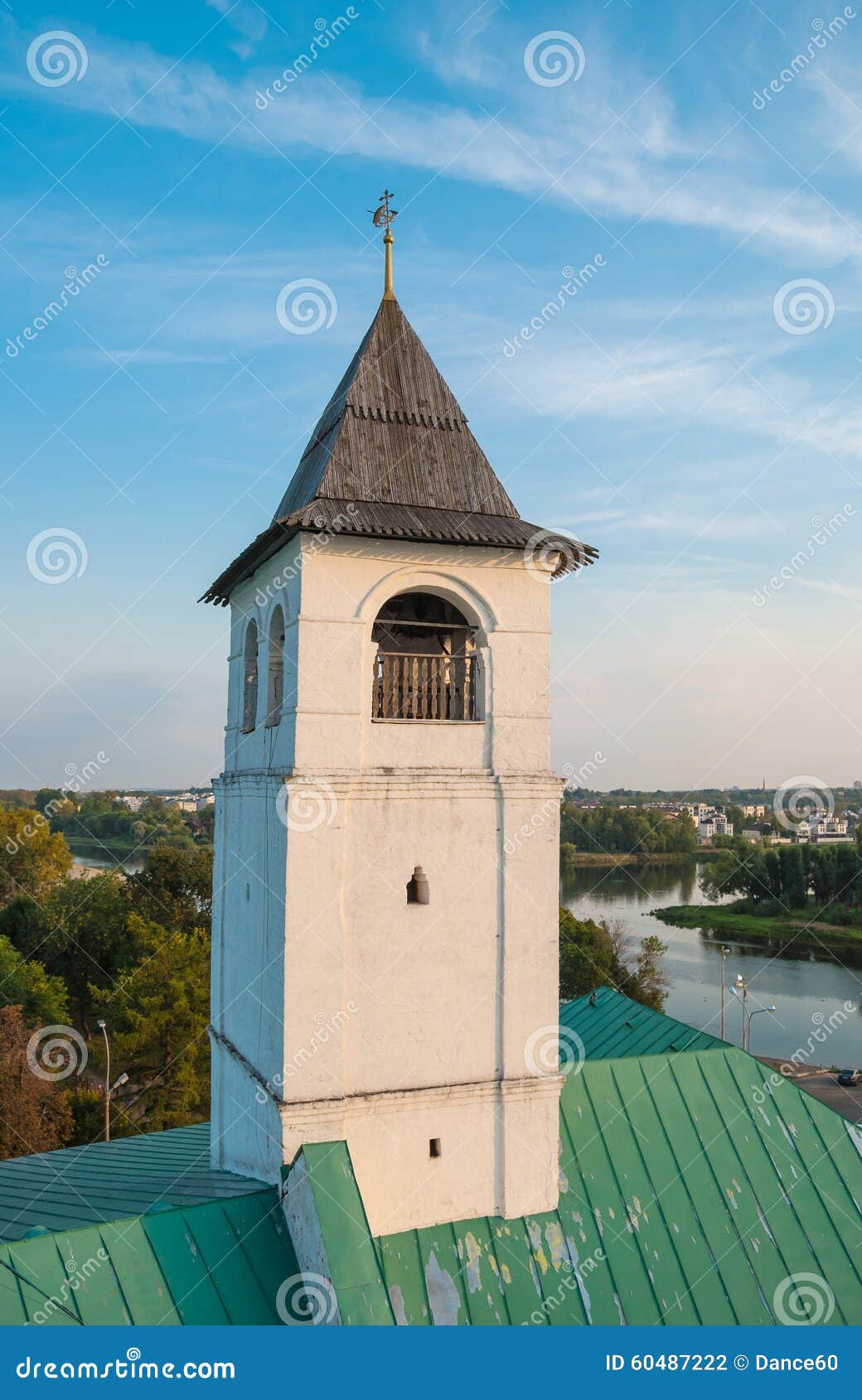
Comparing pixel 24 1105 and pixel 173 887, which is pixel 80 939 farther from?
pixel 24 1105

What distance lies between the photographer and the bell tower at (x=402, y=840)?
7.86 metres

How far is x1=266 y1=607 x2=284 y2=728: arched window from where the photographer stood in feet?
29.7

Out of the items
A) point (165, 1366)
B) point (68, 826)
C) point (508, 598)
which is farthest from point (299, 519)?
point (68, 826)

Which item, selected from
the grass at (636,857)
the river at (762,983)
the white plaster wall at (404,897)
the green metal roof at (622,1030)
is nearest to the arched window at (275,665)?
the white plaster wall at (404,897)

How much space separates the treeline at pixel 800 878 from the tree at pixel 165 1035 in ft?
146

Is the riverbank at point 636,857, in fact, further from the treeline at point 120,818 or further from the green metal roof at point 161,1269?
the green metal roof at point 161,1269

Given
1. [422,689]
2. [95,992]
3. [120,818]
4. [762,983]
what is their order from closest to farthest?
[422,689] < [95,992] < [762,983] < [120,818]

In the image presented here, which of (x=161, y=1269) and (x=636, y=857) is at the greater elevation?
(x=636, y=857)

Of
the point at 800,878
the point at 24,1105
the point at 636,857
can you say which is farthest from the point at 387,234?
the point at 636,857

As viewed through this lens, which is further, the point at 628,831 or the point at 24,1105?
the point at 628,831

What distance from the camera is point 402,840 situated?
816cm

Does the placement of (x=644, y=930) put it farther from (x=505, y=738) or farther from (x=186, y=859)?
(x=505, y=738)

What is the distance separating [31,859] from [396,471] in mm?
42299

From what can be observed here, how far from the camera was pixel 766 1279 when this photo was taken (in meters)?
8.43
